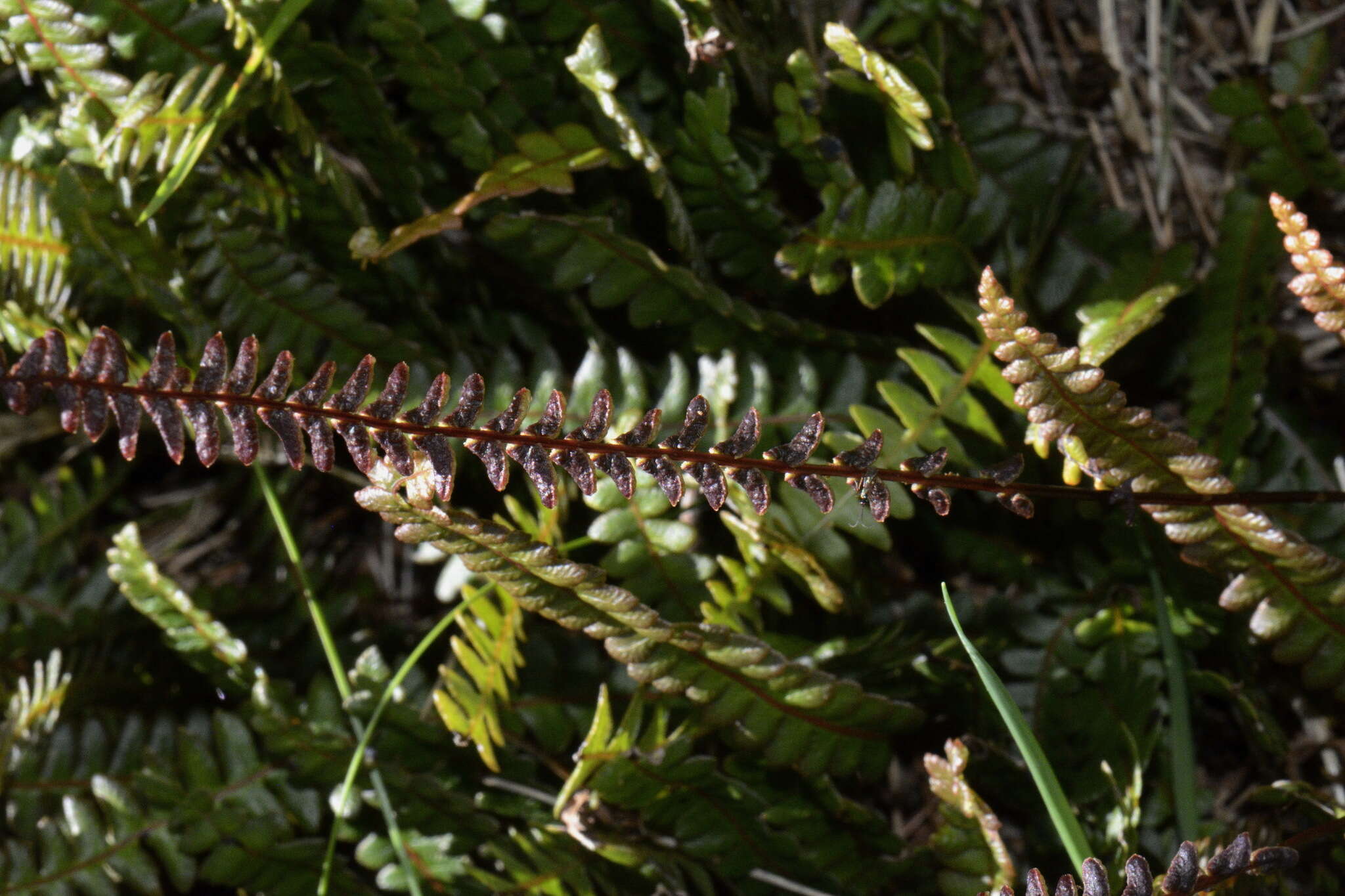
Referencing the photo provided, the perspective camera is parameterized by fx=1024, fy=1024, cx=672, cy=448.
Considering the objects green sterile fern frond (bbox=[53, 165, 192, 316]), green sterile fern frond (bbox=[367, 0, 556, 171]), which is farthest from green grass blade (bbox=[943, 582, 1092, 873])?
green sterile fern frond (bbox=[53, 165, 192, 316])

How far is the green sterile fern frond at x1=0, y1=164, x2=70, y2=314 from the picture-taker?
5.36ft

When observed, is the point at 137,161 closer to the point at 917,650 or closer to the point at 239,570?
the point at 239,570

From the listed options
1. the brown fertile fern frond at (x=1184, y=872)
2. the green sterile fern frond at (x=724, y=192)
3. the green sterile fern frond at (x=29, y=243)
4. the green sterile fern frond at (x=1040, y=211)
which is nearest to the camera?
the brown fertile fern frond at (x=1184, y=872)

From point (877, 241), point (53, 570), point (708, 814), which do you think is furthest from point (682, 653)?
point (53, 570)

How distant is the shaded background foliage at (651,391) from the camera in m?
1.50

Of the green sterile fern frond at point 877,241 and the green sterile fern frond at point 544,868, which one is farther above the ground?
the green sterile fern frond at point 877,241

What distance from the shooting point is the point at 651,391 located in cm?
173

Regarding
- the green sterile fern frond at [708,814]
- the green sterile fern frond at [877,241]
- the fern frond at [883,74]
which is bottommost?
the green sterile fern frond at [708,814]

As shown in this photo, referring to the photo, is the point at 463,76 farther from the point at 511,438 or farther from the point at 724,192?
the point at 511,438

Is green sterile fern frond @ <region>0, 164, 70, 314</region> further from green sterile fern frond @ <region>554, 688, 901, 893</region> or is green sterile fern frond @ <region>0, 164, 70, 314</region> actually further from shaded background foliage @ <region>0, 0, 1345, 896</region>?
green sterile fern frond @ <region>554, 688, 901, 893</region>

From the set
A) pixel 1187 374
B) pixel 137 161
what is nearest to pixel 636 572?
pixel 137 161

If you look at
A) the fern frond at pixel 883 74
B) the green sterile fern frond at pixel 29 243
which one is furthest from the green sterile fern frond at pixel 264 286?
the fern frond at pixel 883 74

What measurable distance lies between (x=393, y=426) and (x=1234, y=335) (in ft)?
4.54

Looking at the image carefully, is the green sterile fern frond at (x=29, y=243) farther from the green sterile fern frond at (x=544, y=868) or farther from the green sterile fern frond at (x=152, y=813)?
the green sterile fern frond at (x=544, y=868)
